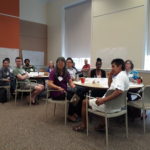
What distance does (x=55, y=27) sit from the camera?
814 centimetres

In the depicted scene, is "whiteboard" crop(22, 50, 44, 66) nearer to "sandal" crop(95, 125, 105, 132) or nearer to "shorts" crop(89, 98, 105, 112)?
"sandal" crop(95, 125, 105, 132)

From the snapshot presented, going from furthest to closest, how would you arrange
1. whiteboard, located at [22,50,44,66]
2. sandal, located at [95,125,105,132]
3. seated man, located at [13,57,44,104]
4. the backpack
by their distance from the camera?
whiteboard, located at [22,50,44,66] → the backpack → seated man, located at [13,57,44,104] → sandal, located at [95,125,105,132]

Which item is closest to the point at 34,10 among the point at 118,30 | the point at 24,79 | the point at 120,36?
the point at 118,30

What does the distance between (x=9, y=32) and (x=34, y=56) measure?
194 cm

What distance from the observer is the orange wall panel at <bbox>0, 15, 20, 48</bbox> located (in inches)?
239

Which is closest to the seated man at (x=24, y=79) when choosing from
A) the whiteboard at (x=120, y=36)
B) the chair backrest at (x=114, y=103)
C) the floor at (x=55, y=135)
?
the floor at (x=55, y=135)

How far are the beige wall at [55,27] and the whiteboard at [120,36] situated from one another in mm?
2094

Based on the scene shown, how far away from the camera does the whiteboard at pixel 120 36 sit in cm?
532

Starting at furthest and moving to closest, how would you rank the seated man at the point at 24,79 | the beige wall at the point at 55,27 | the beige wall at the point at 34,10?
the beige wall at the point at 55,27 < the beige wall at the point at 34,10 < the seated man at the point at 24,79

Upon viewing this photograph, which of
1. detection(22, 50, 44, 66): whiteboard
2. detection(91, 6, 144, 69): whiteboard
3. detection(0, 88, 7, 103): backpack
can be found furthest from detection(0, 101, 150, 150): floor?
detection(22, 50, 44, 66): whiteboard

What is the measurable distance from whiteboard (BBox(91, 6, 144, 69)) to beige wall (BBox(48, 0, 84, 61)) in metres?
2.09

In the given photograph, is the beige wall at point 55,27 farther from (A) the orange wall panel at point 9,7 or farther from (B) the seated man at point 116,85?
(B) the seated man at point 116,85

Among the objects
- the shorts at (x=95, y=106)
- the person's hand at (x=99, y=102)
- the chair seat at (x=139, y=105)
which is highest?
the person's hand at (x=99, y=102)

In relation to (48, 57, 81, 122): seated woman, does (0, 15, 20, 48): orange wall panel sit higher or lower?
higher
